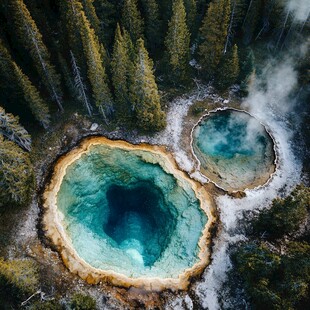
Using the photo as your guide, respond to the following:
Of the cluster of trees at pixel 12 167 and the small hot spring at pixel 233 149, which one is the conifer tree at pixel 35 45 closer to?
the cluster of trees at pixel 12 167

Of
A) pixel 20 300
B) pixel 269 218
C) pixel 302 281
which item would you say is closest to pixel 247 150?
pixel 269 218

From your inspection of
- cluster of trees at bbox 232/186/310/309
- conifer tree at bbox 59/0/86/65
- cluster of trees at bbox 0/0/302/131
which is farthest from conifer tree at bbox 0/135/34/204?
cluster of trees at bbox 232/186/310/309

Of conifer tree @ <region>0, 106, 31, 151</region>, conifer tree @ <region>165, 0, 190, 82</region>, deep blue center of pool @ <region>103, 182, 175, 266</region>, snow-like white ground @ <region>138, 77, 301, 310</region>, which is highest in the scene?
conifer tree @ <region>165, 0, 190, 82</region>

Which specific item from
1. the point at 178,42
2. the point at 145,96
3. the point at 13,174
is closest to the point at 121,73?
the point at 145,96

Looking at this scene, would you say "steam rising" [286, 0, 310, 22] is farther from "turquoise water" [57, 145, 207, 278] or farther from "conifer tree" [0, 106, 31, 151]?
"conifer tree" [0, 106, 31, 151]

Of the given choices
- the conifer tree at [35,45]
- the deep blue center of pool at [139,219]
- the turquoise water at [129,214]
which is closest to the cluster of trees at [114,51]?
the conifer tree at [35,45]

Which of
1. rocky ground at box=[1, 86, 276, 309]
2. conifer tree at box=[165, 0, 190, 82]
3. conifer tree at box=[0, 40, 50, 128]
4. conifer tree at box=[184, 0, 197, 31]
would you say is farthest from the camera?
conifer tree at box=[184, 0, 197, 31]

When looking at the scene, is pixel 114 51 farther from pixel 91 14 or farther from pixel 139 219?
pixel 139 219
